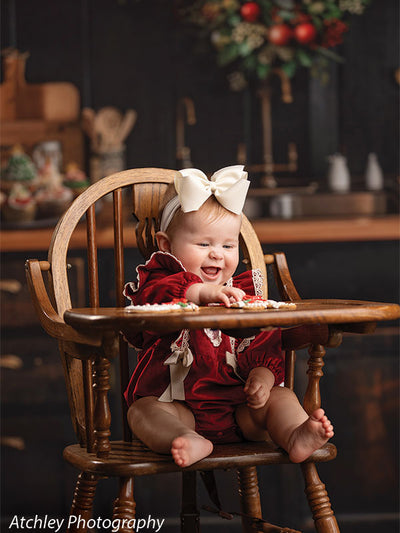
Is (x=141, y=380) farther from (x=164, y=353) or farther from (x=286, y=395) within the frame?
(x=286, y=395)

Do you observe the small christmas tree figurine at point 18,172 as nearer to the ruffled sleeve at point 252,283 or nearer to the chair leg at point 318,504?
the ruffled sleeve at point 252,283

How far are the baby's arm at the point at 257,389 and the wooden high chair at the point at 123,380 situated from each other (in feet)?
0.25

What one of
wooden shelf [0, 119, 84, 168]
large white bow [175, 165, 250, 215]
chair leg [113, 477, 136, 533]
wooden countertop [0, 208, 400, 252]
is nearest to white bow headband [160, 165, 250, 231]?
large white bow [175, 165, 250, 215]

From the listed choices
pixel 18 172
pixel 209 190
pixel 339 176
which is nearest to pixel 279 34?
pixel 339 176

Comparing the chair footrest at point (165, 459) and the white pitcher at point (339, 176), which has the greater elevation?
the white pitcher at point (339, 176)

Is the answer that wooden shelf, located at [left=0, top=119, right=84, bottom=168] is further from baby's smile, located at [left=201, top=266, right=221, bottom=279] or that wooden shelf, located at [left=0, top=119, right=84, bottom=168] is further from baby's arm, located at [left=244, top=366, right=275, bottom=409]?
baby's arm, located at [left=244, top=366, right=275, bottom=409]

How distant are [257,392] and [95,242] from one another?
454 mm

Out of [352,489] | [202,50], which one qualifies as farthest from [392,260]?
[202,50]

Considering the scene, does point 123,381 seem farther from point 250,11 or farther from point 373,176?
point 250,11

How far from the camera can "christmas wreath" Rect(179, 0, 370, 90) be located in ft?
10.9

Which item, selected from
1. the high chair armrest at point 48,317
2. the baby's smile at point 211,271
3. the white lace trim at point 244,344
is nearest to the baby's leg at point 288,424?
the white lace trim at point 244,344

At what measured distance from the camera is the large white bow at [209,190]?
1422mm

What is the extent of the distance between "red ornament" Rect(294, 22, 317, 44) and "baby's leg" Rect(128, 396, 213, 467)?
7.42ft

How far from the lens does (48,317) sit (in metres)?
1.41
